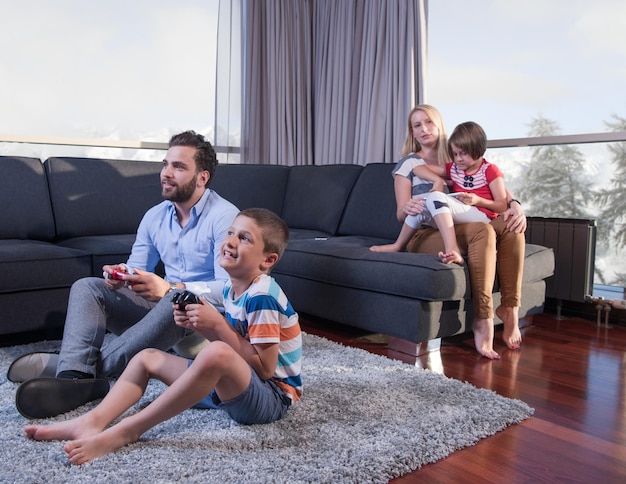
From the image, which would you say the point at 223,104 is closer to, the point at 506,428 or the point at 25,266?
the point at 25,266

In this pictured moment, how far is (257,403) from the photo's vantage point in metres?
1.56

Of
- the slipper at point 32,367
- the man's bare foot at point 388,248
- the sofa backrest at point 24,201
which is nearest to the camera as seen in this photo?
the slipper at point 32,367

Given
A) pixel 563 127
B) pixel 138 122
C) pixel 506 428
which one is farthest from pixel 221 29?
pixel 506 428

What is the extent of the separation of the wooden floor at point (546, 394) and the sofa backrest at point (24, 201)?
1433 mm

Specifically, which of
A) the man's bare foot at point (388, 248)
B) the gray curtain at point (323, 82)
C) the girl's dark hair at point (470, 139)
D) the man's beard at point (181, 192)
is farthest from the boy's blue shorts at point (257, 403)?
the gray curtain at point (323, 82)

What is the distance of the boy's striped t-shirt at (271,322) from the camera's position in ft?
5.03

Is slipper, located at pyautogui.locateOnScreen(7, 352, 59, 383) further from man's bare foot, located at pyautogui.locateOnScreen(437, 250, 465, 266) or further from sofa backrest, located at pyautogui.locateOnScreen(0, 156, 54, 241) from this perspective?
man's bare foot, located at pyautogui.locateOnScreen(437, 250, 465, 266)

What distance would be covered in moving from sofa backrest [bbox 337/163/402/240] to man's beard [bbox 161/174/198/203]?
1502 millimetres

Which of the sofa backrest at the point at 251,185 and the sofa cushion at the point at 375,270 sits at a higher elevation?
the sofa backrest at the point at 251,185

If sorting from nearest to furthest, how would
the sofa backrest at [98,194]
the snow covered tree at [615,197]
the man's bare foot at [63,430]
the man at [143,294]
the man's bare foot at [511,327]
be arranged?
1. the man's bare foot at [63,430]
2. the man at [143,294]
3. the man's bare foot at [511,327]
4. the sofa backrest at [98,194]
5. the snow covered tree at [615,197]

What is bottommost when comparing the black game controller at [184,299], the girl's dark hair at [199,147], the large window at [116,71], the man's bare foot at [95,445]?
the man's bare foot at [95,445]

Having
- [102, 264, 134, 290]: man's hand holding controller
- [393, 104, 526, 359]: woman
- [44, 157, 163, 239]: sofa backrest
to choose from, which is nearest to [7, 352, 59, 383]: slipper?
[102, 264, 134, 290]: man's hand holding controller

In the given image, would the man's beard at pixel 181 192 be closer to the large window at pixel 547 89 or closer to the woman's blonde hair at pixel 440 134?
the woman's blonde hair at pixel 440 134

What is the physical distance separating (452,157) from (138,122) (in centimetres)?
247
